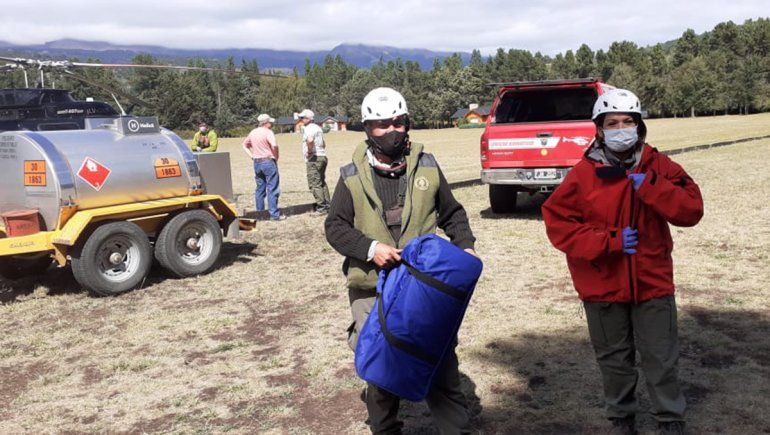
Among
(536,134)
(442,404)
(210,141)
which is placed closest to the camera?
(442,404)

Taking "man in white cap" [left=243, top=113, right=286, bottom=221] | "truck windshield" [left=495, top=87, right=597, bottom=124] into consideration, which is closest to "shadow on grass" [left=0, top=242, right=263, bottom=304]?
"man in white cap" [left=243, top=113, right=286, bottom=221]

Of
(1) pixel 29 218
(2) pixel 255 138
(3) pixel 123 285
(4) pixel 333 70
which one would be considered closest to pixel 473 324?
(3) pixel 123 285

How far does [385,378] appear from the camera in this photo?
122 inches

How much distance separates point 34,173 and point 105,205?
2.58 ft

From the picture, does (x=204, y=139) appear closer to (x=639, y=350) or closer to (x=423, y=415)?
(x=423, y=415)

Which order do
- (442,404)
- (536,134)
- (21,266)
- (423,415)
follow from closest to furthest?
(442,404), (423,415), (21,266), (536,134)

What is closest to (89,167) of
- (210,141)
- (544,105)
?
(544,105)

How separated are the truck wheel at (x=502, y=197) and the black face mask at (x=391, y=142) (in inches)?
332

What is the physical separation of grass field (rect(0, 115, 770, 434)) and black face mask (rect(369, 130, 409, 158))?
175 centimetres

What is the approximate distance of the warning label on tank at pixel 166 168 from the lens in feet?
26.5

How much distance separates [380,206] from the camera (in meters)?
3.41

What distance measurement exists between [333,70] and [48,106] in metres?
160

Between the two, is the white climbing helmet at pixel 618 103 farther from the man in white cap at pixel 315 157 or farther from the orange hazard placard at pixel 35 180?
the man in white cap at pixel 315 157

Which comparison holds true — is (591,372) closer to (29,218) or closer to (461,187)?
(29,218)
